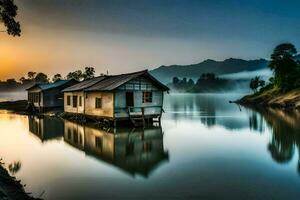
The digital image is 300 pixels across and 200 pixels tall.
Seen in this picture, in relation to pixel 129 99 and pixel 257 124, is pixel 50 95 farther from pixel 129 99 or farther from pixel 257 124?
pixel 257 124

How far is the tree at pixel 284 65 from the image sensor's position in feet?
262

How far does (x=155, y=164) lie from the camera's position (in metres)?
17.1

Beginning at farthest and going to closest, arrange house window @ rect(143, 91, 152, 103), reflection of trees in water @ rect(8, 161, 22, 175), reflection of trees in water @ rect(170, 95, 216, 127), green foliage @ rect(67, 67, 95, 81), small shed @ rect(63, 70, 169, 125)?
green foliage @ rect(67, 67, 95, 81), reflection of trees in water @ rect(170, 95, 216, 127), house window @ rect(143, 91, 152, 103), small shed @ rect(63, 70, 169, 125), reflection of trees in water @ rect(8, 161, 22, 175)

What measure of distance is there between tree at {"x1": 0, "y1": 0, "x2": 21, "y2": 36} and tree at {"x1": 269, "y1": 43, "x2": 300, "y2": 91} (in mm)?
74720

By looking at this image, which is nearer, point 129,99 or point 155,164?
point 155,164

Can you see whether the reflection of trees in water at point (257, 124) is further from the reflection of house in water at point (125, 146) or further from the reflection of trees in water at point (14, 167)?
the reflection of trees in water at point (14, 167)

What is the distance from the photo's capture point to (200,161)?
18.1 metres

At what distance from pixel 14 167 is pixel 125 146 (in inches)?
315

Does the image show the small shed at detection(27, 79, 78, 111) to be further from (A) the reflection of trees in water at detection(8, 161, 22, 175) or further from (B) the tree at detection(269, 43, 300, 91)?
(B) the tree at detection(269, 43, 300, 91)

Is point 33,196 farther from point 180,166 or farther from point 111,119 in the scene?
point 111,119

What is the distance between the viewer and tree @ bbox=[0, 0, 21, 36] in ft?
54.1

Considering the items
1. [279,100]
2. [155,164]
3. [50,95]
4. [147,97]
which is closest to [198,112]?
[147,97]

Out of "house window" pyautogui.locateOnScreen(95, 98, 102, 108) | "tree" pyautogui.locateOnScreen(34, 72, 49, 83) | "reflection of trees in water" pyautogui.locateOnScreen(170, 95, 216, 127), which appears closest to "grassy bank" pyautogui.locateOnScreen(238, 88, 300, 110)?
"reflection of trees in water" pyautogui.locateOnScreen(170, 95, 216, 127)

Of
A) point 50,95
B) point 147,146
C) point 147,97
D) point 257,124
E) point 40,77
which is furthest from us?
point 40,77
